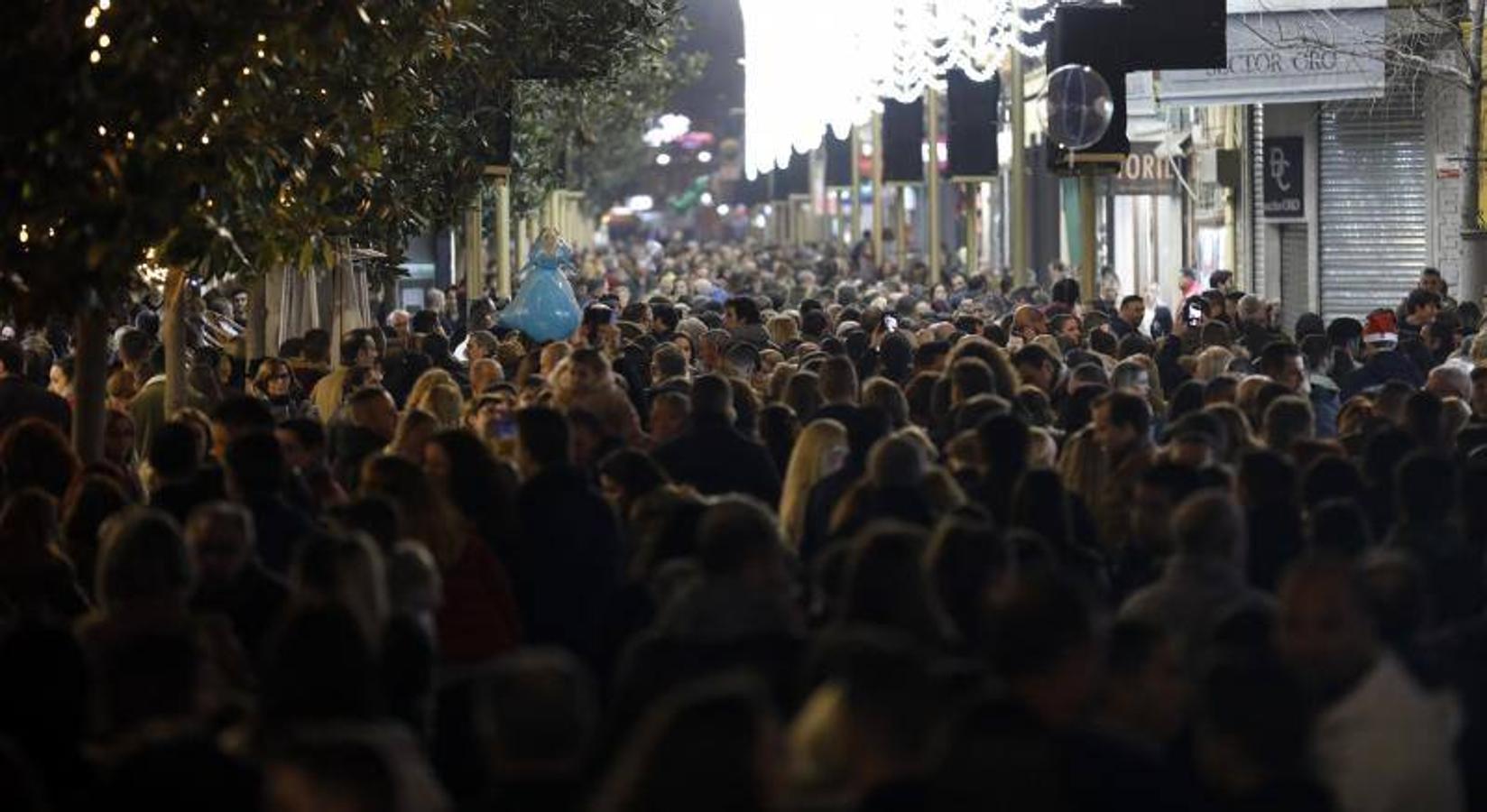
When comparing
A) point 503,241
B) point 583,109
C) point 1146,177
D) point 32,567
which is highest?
point 583,109

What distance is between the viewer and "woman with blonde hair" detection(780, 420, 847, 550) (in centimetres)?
1309

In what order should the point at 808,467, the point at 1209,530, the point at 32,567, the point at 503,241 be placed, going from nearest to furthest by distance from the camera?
1. the point at 1209,530
2. the point at 32,567
3. the point at 808,467
4. the point at 503,241

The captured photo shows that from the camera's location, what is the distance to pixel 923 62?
85.0 ft

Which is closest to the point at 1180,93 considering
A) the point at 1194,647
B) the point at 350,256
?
the point at 350,256

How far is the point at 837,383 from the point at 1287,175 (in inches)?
881

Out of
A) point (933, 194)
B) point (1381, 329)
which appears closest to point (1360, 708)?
point (1381, 329)

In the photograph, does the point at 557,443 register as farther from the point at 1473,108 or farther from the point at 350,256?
the point at 1473,108

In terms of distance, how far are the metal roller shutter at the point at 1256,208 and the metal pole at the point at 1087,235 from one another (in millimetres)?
11511

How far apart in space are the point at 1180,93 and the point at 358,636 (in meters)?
25.2

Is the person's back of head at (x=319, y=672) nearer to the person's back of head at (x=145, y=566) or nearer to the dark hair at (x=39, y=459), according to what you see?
the person's back of head at (x=145, y=566)

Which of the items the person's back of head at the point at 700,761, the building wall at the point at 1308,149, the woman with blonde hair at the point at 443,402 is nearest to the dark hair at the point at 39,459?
the woman with blonde hair at the point at 443,402

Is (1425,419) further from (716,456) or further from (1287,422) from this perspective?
(716,456)

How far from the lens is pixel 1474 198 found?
1069 inches

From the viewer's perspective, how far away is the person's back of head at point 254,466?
11484mm
